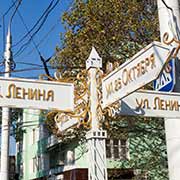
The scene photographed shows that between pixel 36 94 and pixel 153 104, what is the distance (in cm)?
108

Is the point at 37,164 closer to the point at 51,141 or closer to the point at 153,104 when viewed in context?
the point at 51,141

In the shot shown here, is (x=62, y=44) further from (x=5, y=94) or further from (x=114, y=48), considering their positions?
(x=5, y=94)

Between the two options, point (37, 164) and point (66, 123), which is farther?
point (37, 164)

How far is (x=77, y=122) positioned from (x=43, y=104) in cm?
39

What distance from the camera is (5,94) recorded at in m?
3.77

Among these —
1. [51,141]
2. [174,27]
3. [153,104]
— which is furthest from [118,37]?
[51,141]

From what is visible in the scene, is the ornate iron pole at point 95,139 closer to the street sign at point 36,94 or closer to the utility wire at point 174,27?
the street sign at point 36,94

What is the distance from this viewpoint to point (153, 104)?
4.08 meters

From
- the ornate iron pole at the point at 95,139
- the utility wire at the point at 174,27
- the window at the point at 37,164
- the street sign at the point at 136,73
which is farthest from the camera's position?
the window at the point at 37,164

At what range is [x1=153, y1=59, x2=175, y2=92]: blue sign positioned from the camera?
400cm

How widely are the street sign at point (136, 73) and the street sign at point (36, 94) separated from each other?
352 mm

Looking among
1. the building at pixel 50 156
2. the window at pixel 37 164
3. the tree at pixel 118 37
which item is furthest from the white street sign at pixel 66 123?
the window at pixel 37 164

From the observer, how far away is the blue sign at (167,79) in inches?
157

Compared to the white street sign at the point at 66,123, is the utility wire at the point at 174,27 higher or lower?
higher
